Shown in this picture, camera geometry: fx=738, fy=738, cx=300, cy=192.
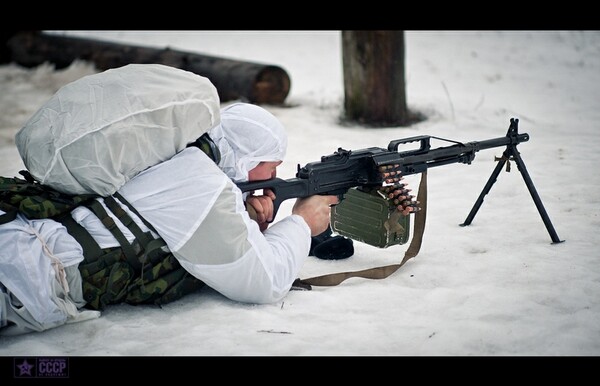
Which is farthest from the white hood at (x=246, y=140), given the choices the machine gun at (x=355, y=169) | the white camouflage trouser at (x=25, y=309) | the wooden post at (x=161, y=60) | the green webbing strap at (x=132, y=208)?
the wooden post at (x=161, y=60)

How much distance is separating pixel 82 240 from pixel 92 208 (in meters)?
0.14

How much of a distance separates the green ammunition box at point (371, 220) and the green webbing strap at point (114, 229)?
122 cm

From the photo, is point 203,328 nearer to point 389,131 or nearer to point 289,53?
point 389,131

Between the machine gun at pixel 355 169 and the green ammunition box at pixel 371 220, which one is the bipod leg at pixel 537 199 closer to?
the machine gun at pixel 355 169

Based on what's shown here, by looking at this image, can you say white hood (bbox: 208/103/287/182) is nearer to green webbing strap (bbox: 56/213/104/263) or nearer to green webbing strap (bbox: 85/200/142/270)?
green webbing strap (bbox: 85/200/142/270)

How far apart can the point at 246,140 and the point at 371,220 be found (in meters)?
0.81

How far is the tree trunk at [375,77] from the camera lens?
6.88 metres

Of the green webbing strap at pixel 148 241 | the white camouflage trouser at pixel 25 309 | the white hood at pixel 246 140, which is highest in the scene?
the white hood at pixel 246 140

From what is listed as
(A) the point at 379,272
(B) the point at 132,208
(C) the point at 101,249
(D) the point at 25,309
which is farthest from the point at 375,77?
(D) the point at 25,309

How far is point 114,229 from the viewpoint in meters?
3.02

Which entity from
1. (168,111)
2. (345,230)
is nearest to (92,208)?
(168,111)

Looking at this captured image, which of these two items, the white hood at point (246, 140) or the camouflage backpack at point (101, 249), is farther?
the white hood at point (246, 140)

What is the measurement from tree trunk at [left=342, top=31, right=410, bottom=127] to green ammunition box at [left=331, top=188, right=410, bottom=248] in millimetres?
3256

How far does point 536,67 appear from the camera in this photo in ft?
30.2
